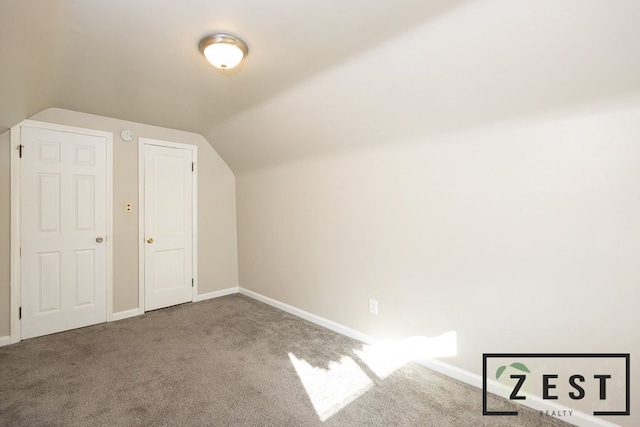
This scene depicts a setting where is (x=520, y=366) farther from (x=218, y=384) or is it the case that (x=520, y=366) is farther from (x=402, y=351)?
(x=218, y=384)

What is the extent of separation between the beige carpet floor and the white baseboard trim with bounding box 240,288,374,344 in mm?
115

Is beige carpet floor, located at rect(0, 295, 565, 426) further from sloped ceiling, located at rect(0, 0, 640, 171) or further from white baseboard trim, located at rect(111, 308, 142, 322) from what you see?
sloped ceiling, located at rect(0, 0, 640, 171)

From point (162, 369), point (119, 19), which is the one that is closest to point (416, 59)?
point (119, 19)

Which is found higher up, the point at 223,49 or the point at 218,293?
the point at 223,49

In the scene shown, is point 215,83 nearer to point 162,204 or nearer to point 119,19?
point 119,19

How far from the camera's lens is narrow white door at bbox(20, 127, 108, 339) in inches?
115

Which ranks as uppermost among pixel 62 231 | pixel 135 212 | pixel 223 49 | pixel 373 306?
pixel 223 49

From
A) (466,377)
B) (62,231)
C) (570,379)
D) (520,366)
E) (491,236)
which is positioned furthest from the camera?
(62,231)

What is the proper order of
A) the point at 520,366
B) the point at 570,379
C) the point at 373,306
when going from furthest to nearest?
the point at 373,306
the point at 520,366
the point at 570,379

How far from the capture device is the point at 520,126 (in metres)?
1.88

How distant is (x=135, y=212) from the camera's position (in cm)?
358

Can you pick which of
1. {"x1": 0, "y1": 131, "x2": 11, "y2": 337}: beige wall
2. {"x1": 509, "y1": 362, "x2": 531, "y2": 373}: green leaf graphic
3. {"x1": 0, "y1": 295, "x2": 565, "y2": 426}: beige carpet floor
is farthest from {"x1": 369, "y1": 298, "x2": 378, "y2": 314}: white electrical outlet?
{"x1": 0, "y1": 131, "x2": 11, "y2": 337}: beige wall

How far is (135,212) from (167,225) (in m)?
0.40

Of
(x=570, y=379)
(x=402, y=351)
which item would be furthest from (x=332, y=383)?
(x=570, y=379)
